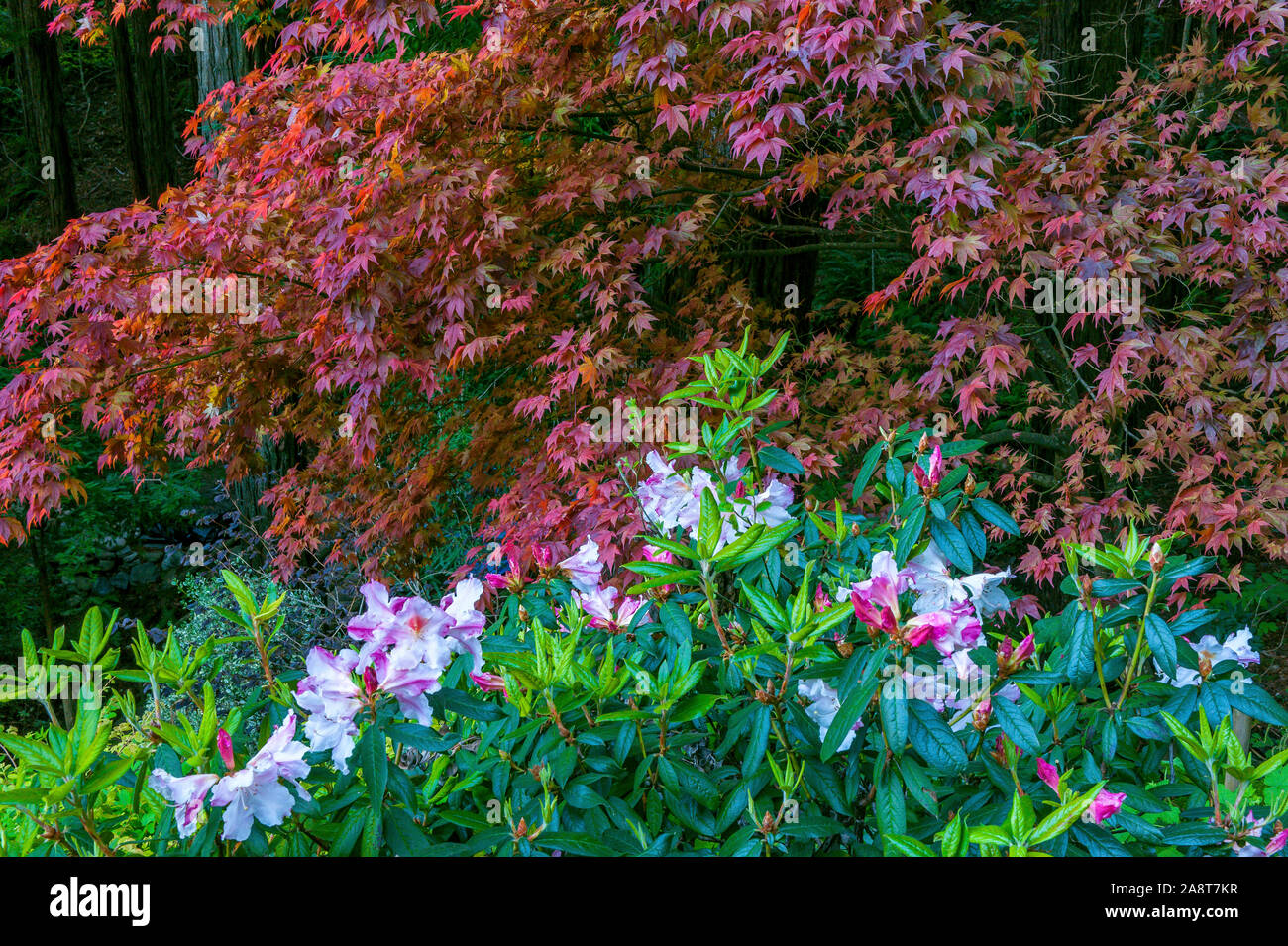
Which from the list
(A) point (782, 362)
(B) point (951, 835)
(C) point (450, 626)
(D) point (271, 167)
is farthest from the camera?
(A) point (782, 362)

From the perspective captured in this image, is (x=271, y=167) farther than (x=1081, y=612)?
Yes

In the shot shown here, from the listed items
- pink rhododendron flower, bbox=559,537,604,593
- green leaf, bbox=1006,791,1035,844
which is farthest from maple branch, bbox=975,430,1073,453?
green leaf, bbox=1006,791,1035,844

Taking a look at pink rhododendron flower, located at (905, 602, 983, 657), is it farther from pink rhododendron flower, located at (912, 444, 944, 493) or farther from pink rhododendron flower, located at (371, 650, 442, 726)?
pink rhododendron flower, located at (371, 650, 442, 726)

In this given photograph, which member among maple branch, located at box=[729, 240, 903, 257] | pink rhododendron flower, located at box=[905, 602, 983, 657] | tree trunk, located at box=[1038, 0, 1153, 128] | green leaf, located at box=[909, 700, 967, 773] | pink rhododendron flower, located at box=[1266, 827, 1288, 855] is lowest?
pink rhododendron flower, located at box=[1266, 827, 1288, 855]

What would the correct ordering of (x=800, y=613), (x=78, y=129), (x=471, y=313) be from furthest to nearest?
(x=78, y=129)
(x=471, y=313)
(x=800, y=613)

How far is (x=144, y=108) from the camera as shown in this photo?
8094 millimetres

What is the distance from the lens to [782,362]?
3963 mm

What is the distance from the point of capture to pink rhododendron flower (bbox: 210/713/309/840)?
3.59ft

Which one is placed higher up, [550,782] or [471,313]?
[471,313]

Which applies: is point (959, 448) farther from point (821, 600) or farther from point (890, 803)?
point (890, 803)

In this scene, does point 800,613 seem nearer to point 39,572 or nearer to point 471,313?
point 471,313

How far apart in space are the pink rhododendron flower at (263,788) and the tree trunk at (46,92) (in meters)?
7.76

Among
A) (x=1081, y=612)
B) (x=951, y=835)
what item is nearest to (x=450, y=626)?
(x=951, y=835)

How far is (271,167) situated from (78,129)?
1069 centimetres
